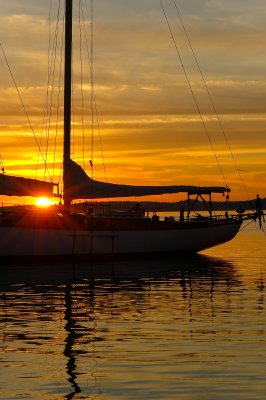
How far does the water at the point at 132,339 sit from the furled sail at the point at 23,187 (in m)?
9.29

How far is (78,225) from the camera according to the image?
52719 mm

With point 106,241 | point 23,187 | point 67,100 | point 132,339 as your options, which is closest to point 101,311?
point 132,339

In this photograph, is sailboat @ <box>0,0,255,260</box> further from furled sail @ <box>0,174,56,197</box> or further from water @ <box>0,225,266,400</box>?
water @ <box>0,225,266,400</box>

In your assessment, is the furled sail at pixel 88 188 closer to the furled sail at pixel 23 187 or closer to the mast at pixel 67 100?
the mast at pixel 67 100

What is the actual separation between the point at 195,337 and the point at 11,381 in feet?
21.6

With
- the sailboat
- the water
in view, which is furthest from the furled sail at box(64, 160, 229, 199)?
the water

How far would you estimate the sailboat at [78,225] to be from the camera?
50.5 m

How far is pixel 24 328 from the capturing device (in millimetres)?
24594

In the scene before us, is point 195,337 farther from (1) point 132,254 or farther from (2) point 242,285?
(1) point 132,254

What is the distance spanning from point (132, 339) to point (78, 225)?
30.4 metres

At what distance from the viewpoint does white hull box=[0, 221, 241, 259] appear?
166 ft

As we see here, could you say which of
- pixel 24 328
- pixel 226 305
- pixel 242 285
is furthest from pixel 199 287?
pixel 24 328

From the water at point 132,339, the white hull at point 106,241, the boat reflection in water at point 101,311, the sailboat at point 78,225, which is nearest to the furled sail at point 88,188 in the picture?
the sailboat at point 78,225

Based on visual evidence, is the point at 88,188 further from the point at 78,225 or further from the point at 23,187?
the point at 23,187
